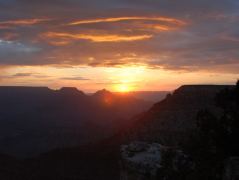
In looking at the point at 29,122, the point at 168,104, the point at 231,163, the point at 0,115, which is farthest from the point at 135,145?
the point at 0,115

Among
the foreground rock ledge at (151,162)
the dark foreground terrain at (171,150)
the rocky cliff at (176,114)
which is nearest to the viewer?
the foreground rock ledge at (151,162)

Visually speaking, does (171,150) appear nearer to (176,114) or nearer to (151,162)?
(151,162)

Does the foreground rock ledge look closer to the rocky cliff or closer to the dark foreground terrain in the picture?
the dark foreground terrain

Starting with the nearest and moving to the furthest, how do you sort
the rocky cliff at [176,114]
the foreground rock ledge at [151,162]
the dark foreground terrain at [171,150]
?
1. the foreground rock ledge at [151,162]
2. the dark foreground terrain at [171,150]
3. the rocky cliff at [176,114]

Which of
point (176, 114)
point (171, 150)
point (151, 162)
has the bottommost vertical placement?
point (151, 162)

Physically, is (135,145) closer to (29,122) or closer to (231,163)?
(231,163)

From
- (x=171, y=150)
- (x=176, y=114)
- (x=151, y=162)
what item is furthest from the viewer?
(x=176, y=114)

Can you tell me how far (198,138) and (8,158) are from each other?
258 feet

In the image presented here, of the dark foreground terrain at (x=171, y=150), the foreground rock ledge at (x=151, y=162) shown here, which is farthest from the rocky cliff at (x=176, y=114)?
the foreground rock ledge at (x=151, y=162)

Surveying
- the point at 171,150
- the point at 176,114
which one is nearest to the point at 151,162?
the point at 171,150

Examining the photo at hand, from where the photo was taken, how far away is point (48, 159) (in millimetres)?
96875

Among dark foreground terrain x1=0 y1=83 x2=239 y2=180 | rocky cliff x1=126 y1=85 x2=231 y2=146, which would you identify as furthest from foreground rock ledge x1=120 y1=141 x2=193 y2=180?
rocky cliff x1=126 y1=85 x2=231 y2=146

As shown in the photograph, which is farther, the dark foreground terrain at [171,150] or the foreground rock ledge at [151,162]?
the dark foreground terrain at [171,150]

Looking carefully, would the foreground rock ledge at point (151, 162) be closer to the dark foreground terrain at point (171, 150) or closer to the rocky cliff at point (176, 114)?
the dark foreground terrain at point (171, 150)
